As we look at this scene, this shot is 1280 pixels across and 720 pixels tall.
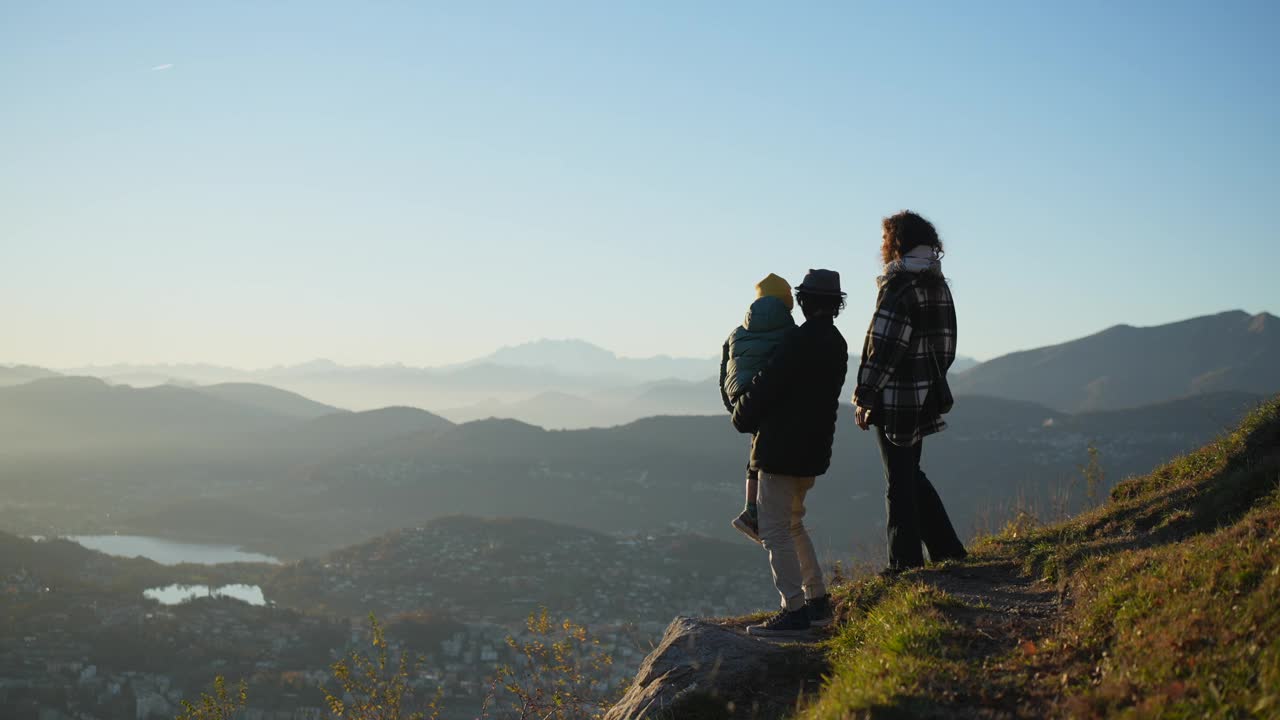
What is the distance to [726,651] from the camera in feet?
18.2

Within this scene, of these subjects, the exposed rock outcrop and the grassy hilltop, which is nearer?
the grassy hilltop

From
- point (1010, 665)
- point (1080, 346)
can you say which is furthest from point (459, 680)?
point (1080, 346)

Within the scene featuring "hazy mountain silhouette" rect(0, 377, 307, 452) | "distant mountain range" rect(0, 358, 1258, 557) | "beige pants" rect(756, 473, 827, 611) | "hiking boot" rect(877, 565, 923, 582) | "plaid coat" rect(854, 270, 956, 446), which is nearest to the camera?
"beige pants" rect(756, 473, 827, 611)

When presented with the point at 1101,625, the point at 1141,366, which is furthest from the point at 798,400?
the point at 1141,366

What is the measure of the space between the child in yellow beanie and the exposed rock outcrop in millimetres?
797

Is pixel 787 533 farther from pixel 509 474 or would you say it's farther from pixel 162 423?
pixel 162 423

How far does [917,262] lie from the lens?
5855 mm

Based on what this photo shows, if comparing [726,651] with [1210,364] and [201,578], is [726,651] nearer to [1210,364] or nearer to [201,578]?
[201,578]

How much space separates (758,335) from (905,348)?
1.10m

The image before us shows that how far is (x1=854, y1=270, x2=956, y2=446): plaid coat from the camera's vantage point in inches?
230

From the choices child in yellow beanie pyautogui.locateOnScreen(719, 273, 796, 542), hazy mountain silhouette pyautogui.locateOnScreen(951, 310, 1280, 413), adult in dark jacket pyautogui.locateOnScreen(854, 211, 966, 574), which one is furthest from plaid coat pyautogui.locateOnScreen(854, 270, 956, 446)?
hazy mountain silhouette pyautogui.locateOnScreen(951, 310, 1280, 413)

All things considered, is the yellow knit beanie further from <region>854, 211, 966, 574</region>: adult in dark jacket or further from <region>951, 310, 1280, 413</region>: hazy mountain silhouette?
<region>951, 310, 1280, 413</region>: hazy mountain silhouette

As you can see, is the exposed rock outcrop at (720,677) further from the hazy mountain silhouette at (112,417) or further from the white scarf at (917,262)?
the hazy mountain silhouette at (112,417)

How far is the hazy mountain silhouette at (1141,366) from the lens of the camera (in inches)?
3890
